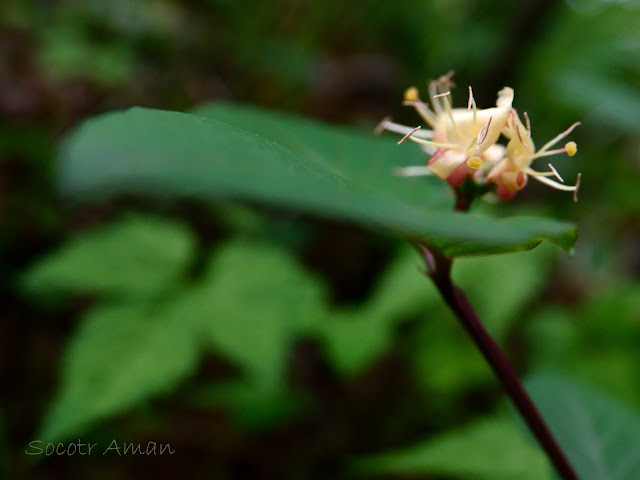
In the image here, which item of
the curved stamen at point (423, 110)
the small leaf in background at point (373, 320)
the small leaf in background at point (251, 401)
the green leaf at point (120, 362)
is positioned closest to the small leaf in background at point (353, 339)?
the small leaf in background at point (373, 320)

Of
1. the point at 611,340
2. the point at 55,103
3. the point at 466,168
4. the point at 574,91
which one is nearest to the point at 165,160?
the point at 466,168

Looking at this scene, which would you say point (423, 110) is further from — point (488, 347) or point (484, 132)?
point (488, 347)

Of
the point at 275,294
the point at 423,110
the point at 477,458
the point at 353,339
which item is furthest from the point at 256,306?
the point at 423,110

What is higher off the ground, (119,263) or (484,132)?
(119,263)

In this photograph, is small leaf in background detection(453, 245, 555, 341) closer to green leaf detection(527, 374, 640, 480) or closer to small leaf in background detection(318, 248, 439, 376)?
small leaf in background detection(318, 248, 439, 376)

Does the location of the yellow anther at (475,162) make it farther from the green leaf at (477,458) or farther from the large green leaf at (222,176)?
the green leaf at (477,458)

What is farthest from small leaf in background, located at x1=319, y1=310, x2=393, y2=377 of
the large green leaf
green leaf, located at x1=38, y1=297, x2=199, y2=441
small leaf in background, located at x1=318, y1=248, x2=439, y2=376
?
the large green leaf

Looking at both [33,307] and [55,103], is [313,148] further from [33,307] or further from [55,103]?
[55,103]

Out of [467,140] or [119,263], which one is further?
[119,263]
